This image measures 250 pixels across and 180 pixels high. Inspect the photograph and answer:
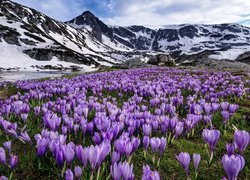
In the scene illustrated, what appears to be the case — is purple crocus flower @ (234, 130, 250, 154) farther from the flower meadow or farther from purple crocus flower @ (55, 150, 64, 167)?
purple crocus flower @ (55, 150, 64, 167)

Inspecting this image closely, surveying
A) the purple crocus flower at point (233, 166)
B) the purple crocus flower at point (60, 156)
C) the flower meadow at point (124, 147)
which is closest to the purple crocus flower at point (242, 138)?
the flower meadow at point (124, 147)

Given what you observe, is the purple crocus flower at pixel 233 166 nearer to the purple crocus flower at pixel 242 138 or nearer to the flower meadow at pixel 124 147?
the flower meadow at pixel 124 147

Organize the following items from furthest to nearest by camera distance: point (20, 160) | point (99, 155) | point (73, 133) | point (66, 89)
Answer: point (66, 89) < point (73, 133) < point (20, 160) < point (99, 155)

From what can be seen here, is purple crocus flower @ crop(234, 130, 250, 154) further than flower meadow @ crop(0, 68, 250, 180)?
Yes

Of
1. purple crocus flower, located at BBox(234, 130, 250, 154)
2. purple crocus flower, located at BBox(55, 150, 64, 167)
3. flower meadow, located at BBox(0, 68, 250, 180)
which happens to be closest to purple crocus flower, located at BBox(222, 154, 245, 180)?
flower meadow, located at BBox(0, 68, 250, 180)

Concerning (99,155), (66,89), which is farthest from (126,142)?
(66,89)

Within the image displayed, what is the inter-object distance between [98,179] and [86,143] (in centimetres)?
156

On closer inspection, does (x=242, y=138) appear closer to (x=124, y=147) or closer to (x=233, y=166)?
(x=233, y=166)

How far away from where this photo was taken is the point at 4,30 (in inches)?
5512

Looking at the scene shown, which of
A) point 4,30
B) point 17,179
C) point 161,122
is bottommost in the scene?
point 17,179

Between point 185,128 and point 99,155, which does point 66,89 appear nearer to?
point 185,128

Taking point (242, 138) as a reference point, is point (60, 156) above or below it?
below

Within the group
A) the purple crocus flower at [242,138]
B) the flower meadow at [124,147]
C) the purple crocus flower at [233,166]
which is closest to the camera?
the purple crocus flower at [233,166]

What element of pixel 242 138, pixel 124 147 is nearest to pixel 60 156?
pixel 124 147
